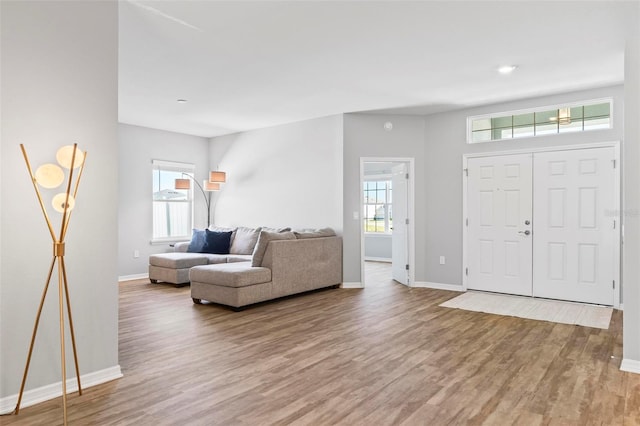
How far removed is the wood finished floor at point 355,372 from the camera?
2.30m

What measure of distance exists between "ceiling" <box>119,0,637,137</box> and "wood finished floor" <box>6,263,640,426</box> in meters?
2.62

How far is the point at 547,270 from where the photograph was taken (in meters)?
5.26

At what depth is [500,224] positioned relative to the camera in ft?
18.5

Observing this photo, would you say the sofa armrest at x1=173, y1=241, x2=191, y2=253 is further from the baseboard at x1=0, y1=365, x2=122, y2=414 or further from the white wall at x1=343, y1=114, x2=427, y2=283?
the baseboard at x1=0, y1=365, x2=122, y2=414

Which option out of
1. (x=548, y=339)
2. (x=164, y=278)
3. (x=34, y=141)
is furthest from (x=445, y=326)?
(x=164, y=278)

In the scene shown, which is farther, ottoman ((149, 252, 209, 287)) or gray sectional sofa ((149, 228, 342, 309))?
→ ottoman ((149, 252, 209, 287))

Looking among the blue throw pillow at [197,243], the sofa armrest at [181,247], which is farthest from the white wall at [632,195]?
the sofa armrest at [181,247]

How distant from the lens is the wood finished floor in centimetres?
230

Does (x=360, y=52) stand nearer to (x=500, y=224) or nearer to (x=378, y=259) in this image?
(x=500, y=224)

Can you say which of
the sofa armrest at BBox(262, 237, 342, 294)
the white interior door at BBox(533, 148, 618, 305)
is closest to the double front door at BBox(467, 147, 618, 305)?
the white interior door at BBox(533, 148, 618, 305)

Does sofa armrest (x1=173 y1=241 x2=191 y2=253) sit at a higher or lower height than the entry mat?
higher

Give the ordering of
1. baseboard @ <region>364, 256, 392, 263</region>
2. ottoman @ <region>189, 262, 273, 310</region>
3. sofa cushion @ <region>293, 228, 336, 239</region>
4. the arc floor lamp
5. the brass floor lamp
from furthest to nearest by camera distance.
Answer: baseboard @ <region>364, 256, 392, 263</region> → the arc floor lamp → sofa cushion @ <region>293, 228, 336, 239</region> → ottoman @ <region>189, 262, 273, 310</region> → the brass floor lamp

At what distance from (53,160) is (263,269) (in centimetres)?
289

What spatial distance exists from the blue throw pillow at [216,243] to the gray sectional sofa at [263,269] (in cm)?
A: 19
